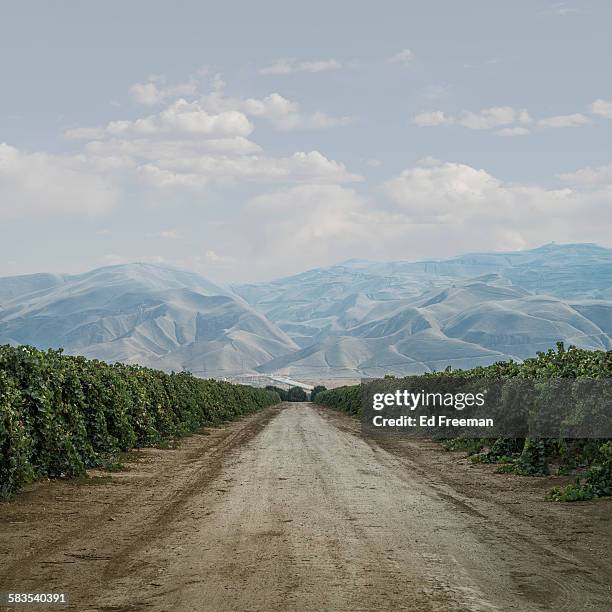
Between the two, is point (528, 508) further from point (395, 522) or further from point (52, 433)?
point (52, 433)

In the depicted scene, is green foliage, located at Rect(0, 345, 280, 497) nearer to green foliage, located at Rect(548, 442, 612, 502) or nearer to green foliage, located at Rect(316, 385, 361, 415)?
green foliage, located at Rect(548, 442, 612, 502)

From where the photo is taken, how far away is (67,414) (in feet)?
57.2

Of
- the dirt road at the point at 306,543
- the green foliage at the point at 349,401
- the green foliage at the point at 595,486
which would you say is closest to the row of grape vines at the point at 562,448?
the green foliage at the point at 595,486

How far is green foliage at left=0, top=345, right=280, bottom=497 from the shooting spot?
1359 centimetres

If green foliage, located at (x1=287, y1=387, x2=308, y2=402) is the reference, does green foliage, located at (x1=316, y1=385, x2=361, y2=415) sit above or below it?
above

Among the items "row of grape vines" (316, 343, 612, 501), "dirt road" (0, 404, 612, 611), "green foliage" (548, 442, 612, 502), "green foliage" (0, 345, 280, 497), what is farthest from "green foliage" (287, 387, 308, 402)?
"green foliage" (548, 442, 612, 502)

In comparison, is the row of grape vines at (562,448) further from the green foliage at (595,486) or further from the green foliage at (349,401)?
the green foliage at (349,401)

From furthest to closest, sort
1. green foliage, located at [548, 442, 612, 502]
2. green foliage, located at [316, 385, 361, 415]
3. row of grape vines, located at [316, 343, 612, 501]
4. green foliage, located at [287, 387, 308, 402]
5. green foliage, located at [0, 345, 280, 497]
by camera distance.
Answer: green foliage, located at [287, 387, 308, 402], green foliage, located at [316, 385, 361, 415], row of grape vines, located at [316, 343, 612, 501], green foliage, located at [548, 442, 612, 502], green foliage, located at [0, 345, 280, 497]

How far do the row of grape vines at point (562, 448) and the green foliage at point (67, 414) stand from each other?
9875 mm

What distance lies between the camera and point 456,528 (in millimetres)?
10805

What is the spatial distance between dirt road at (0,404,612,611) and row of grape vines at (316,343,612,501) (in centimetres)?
72

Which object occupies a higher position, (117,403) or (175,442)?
(117,403)

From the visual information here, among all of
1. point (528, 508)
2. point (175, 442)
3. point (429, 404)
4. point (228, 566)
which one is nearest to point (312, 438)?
point (175, 442)

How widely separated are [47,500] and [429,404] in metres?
24.5
